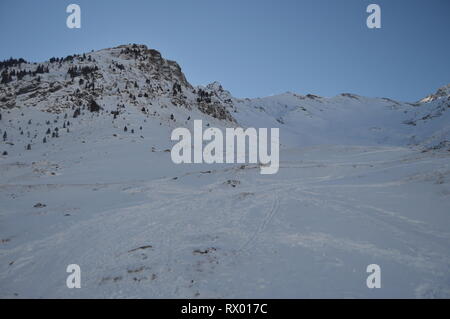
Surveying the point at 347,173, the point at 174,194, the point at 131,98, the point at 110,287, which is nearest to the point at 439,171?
the point at 347,173

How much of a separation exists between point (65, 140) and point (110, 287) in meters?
30.7

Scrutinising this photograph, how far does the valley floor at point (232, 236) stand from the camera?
7.16 meters

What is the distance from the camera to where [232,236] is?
10.2 m

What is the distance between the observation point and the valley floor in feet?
23.5
